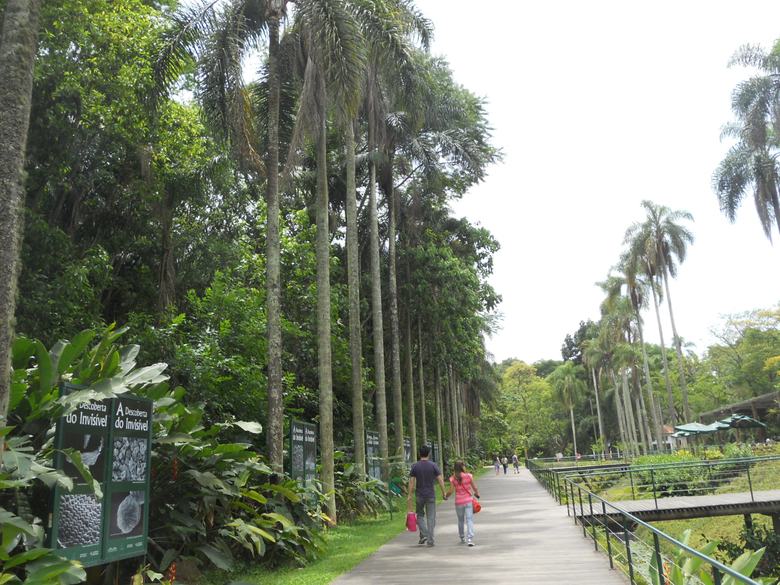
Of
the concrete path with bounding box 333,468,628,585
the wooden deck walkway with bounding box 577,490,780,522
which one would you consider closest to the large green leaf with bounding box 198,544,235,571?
the concrete path with bounding box 333,468,628,585

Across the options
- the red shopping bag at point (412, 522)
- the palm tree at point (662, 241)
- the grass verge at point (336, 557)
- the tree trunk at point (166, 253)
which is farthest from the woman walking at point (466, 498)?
the palm tree at point (662, 241)

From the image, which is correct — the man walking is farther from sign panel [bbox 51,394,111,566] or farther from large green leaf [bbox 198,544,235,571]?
sign panel [bbox 51,394,111,566]

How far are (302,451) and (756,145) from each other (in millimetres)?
28118

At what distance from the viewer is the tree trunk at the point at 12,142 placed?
5430 mm

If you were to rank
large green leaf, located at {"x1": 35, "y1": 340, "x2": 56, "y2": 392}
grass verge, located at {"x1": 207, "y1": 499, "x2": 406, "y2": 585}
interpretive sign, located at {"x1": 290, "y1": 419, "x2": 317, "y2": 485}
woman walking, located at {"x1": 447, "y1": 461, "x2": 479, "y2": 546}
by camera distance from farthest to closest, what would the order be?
1. interpretive sign, located at {"x1": 290, "y1": 419, "x2": 317, "y2": 485}
2. woman walking, located at {"x1": 447, "y1": 461, "x2": 479, "y2": 546}
3. grass verge, located at {"x1": 207, "y1": 499, "x2": 406, "y2": 585}
4. large green leaf, located at {"x1": 35, "y1": 340, "x2": 56, "y2": 392}

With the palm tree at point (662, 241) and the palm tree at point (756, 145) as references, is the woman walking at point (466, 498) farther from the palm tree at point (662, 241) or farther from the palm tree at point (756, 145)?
the palm tree at point (662, 241)

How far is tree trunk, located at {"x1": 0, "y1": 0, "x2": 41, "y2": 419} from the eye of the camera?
5430 millimetres

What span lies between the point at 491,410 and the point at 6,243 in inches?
2713

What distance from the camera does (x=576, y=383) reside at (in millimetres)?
86438

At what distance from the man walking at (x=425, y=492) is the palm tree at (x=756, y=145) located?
26918 millimetres

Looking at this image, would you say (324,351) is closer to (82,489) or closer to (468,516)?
(468,516)

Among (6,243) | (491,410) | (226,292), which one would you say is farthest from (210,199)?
(491,410)

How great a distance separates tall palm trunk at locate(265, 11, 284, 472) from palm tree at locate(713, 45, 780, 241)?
82.2 ft

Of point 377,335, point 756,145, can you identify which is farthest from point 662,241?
point 377,335
